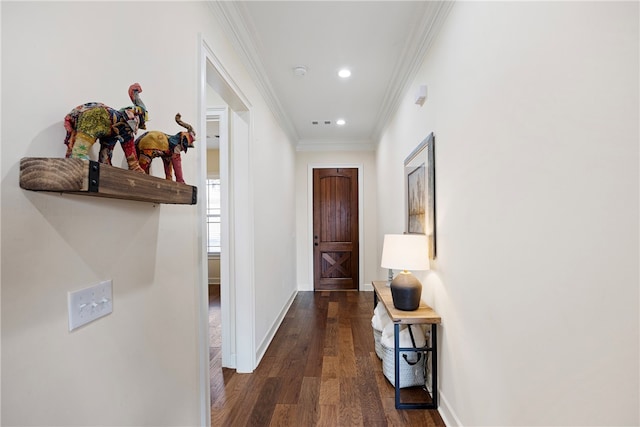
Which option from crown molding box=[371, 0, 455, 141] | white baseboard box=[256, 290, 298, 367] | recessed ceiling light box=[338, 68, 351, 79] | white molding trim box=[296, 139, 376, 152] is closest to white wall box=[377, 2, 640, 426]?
crown molding box=[371, 0, 455, 141]

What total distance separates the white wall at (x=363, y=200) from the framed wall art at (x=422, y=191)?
2.61m

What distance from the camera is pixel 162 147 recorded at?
3.66ft

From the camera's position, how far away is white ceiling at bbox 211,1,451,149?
6.72ft

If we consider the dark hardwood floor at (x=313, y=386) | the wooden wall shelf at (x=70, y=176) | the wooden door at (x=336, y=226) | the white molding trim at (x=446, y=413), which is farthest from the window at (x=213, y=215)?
the wooden wall shelf at (x=70, y=176)

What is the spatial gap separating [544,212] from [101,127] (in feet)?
4.46

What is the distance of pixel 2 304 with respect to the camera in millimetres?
695

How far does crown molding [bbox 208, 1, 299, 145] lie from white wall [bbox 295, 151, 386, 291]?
7.52 ft

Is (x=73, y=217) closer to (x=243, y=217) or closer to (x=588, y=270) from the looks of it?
(x=588, y=270)

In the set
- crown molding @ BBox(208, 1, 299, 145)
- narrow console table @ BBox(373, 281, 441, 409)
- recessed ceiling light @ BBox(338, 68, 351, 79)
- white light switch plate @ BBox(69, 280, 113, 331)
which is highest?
recessed ceiling light @ BBox(338, 68, 351, 79)

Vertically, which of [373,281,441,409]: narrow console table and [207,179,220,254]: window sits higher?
[207,179,220,254]: window

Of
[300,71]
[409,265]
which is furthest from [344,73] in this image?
[409,265]

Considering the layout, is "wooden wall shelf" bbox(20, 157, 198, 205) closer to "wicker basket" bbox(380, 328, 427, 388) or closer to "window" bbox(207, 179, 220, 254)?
"wicker basket" bbox(380, 328, 427, 388)

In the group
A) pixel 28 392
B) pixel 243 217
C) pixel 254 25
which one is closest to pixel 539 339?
pixel 28 392

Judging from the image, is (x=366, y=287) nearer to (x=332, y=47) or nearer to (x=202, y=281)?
(x=332, y=47)
